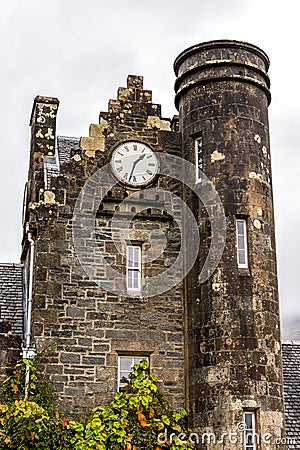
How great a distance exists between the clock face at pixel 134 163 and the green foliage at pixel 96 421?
463 centimetres

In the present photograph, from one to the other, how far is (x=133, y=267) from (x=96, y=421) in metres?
3.94

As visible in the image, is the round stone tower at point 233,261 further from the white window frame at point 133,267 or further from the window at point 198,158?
the white window frame at point 133,267

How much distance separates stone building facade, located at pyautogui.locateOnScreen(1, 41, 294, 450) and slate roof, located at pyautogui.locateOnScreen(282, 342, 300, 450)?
2.53 metres

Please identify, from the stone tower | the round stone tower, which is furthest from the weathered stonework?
the round stone tower

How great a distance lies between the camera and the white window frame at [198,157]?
1812 centimetres

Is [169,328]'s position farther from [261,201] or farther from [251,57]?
[251,57]

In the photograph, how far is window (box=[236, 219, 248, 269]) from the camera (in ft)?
56.3

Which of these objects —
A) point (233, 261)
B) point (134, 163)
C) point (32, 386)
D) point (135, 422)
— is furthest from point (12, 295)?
point (233, 261)

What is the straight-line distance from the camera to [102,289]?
17.4 metres

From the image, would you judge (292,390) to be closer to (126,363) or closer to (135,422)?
(126,363)

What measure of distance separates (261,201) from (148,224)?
284cm

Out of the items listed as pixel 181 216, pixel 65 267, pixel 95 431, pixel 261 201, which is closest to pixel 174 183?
pixel 181 216

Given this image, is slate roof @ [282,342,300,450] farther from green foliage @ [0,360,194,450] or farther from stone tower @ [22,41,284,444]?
green foliage @ [0,360,194,450]

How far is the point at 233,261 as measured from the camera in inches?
668
